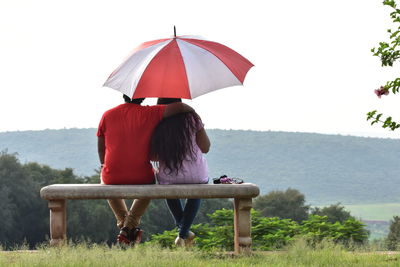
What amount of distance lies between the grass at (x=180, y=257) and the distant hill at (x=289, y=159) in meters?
80.6

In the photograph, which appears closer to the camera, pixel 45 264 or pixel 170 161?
pixel 45 264

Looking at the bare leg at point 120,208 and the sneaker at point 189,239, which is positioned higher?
the bare leg at point 120,208

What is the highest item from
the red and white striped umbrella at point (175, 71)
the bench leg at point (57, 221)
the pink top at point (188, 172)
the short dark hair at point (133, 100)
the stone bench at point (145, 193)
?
the red and white striped umbrella at point (175, 71)

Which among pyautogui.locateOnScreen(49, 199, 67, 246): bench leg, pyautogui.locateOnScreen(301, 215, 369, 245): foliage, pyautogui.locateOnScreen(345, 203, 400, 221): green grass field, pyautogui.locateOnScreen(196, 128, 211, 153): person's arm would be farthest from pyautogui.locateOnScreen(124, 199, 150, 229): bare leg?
pyautogui.locateOnScreen(345, 203, 400, 221): green grass field

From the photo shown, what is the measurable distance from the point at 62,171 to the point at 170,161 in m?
35.5

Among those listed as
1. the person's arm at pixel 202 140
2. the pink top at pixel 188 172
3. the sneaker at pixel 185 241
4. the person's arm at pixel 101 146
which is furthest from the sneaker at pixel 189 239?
the person's arm at pixel 101 146

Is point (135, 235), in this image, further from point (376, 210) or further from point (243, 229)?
point (376, 210)

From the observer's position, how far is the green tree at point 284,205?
37000mm

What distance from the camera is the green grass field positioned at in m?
87.1

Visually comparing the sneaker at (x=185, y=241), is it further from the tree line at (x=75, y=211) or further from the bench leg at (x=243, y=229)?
the tree line at (x=75, y=211)

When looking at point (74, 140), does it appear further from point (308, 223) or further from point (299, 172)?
point (308, 223)

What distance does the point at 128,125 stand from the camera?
7.24m

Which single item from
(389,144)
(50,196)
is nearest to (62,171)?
(50,196)

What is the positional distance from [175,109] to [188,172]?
0.66 metres
